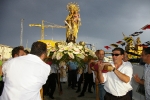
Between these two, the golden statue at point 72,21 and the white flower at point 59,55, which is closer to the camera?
the white flower at point 59,55

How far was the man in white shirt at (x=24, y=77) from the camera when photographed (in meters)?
2.15

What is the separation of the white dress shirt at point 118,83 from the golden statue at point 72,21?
1245 cm

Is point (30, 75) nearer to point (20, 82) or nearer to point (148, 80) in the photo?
point (20, 82)

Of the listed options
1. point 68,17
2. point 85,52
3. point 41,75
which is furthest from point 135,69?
point 68,17

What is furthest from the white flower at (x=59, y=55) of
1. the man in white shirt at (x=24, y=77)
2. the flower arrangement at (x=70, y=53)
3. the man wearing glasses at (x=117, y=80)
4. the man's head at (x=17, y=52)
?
the man in white shirt at (x=24, y=77)

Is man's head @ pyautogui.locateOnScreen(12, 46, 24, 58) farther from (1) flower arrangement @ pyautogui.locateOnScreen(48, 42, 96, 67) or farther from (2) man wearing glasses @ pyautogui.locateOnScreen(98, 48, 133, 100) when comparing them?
(2) man wearing glasses @ pyautogui.locateOnScreen(98, 48, 133, 100)

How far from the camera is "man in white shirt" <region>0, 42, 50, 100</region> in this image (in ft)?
7.04

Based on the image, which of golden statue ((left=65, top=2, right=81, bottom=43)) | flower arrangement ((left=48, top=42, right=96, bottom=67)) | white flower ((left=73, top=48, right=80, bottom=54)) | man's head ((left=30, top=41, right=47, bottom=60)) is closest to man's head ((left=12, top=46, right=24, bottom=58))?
flower arrangement ((left=48, top=42, right=96, bottom=67))

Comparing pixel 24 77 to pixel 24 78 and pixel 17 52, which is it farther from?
pixel 17 52

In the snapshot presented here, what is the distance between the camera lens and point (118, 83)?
321cm

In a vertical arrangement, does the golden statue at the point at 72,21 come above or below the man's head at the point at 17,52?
above

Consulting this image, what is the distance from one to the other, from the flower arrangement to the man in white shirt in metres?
1.82

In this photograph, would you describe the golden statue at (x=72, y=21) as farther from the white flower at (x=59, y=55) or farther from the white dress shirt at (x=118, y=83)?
the white dress shirt at (x=118, y=83)

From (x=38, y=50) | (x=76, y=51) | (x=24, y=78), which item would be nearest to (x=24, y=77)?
(x=24, y=78)
